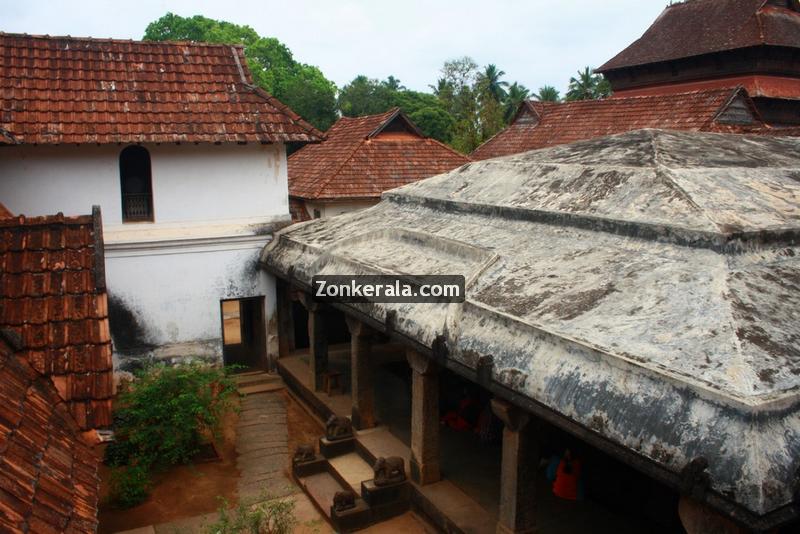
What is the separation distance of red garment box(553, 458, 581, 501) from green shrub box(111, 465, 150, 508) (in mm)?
5570

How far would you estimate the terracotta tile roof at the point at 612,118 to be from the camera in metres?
17.2

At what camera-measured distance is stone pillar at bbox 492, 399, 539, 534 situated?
631cm

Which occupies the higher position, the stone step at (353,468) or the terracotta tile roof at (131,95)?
the terracotta tile roof at (131,95)

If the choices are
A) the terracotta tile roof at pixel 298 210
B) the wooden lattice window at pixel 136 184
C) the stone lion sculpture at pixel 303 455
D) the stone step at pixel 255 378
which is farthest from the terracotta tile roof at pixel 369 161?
the stone lion sculpture at pixel 303 455

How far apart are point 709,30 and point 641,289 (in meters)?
23.9

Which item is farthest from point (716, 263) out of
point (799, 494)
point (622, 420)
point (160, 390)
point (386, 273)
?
point (160, 390)

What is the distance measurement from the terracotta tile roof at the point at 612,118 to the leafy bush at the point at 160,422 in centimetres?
1378

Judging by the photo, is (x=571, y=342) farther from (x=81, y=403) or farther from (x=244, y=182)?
(x=244, y=182)

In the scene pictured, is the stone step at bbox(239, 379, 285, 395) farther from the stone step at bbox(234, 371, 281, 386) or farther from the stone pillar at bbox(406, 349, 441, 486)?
the stone pillar at bbox(406, 349, 441, 486)

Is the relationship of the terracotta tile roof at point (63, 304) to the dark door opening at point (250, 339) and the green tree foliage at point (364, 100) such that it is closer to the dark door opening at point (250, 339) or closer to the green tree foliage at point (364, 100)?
the dark door opening at point (250, 339)

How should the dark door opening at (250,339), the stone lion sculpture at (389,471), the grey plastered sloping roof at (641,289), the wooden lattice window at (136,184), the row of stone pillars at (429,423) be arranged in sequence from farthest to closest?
1. the dark door opening at (250,339)
2. the wooden lattice window at (136,184)
3. the stone lion sculpture at (389,471)
4. the row of stone pillars at (429,423)
5. the grey plastered sloping roof at (641,289)

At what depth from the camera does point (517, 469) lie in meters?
6.48

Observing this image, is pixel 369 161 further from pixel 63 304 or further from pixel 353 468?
pixel 63 304

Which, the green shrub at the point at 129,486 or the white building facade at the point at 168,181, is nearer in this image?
the green shrub at the point at 129,486
